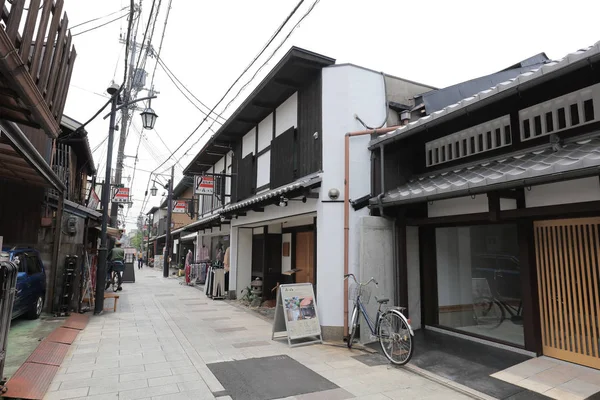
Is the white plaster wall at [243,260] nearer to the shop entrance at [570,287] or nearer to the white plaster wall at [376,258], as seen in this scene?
the white plaster wall at [376,258]

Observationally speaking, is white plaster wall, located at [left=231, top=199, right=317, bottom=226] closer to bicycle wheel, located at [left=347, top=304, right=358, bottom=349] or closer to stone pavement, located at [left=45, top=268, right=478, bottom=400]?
bicycle wheel, located at [left=347, top=304, right=358, bottom=349]

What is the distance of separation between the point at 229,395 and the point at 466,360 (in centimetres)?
373

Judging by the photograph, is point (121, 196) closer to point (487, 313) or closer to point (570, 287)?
point (487, 313)

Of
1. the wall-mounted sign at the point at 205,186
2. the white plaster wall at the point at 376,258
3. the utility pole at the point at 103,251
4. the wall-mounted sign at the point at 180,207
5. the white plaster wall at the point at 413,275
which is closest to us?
the white plaster wall at the point at 376,258

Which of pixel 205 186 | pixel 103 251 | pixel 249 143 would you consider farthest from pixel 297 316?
pixel 205 186

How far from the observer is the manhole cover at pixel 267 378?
4727 millimetres

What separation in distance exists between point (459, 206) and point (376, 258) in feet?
6.17

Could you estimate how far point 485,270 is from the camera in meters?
7.09

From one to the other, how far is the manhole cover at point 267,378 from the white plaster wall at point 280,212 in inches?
130

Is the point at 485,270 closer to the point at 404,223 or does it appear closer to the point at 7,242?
the point at 404,223

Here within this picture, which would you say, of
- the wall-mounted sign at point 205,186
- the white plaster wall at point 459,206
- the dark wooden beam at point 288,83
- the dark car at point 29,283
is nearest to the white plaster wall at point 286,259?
the wall-mounted sign at point 205,186

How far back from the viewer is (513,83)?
522 centimetres

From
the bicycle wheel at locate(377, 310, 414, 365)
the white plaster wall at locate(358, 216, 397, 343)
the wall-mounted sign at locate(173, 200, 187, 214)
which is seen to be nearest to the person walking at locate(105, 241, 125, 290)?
the wall-mounted sign at locate(173, 200, 187, 214)

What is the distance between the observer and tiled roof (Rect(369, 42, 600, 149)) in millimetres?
4391
